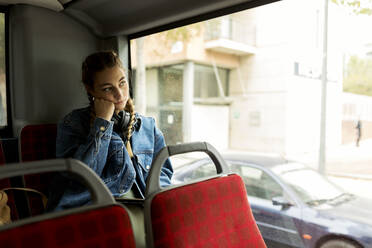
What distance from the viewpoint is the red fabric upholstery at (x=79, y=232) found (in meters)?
0.77

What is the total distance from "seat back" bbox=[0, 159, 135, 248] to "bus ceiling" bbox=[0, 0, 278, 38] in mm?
1262

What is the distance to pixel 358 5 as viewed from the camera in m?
1.79

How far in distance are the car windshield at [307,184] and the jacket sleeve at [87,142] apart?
162cm

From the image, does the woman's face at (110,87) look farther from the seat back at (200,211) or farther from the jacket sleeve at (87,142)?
the seat back at (200,211)

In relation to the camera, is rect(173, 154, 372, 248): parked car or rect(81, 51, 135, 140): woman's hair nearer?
rect(81, 51, 135, 140): woman's hair

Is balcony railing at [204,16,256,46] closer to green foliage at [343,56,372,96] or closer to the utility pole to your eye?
the utility pole

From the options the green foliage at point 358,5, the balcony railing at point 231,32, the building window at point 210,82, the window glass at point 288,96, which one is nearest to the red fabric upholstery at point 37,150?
the window glass at point 288,96

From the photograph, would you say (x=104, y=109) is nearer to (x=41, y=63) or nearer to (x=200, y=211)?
(x=200, y=211)

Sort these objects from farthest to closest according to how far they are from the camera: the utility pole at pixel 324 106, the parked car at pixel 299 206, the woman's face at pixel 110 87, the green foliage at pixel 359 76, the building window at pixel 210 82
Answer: the building window at pixel 210 82 < the utility pole at pixel 324 106 < the parked car at pixel 299 206 < the green foliage at pixel 359 76 < the woman's face at pixel 110 87

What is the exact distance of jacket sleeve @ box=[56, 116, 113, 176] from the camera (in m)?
1.45

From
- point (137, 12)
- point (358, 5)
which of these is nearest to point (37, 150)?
point (137, 12)

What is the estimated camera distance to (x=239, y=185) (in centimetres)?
134

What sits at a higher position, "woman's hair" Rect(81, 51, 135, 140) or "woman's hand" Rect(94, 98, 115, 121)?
"woman's hair" Rect(81, 51, 135, 140)

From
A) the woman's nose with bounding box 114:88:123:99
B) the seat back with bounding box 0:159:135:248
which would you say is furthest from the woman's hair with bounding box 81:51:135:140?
the seat back with bounding box 0:159:135:248
